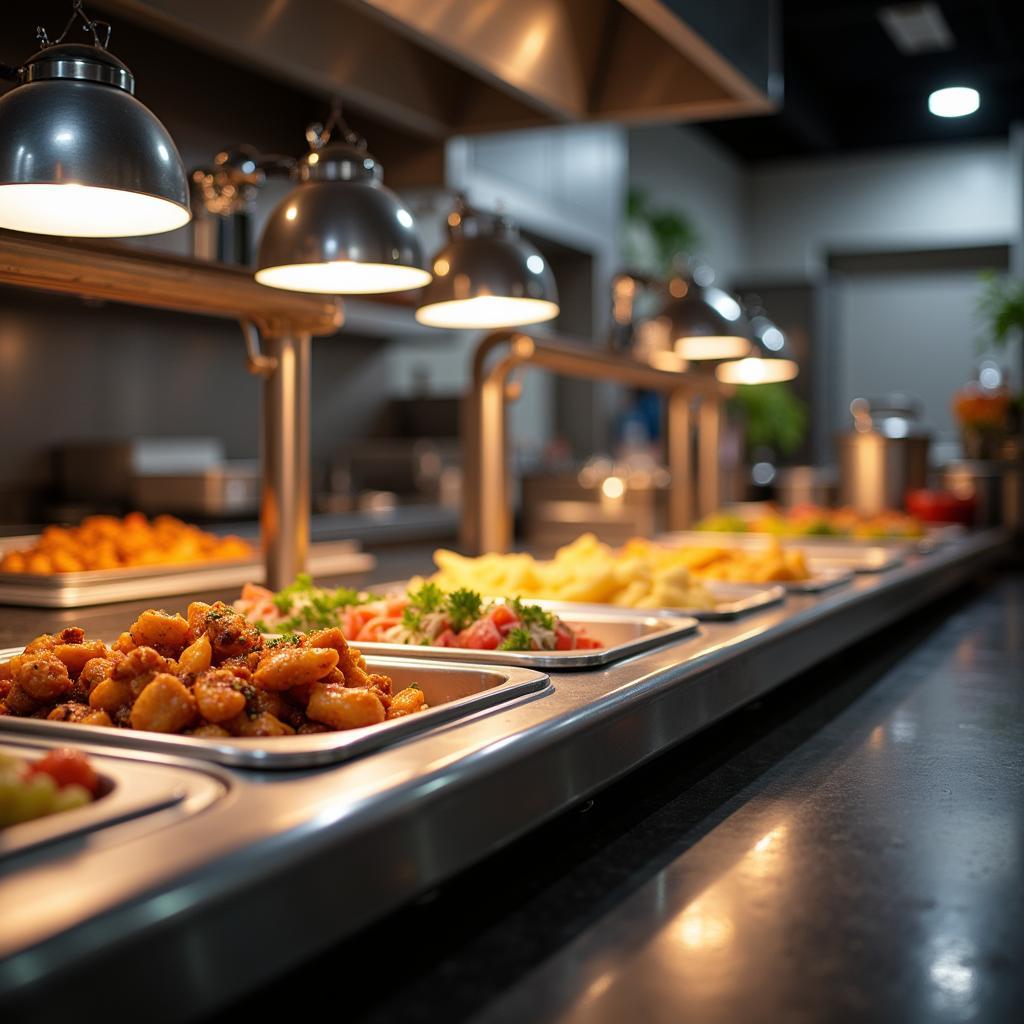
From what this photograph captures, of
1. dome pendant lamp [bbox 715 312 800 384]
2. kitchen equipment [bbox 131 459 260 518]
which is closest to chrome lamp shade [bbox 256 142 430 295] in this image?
dome pendant lamp [bbox 715 312 800 384]

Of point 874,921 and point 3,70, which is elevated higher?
point 3,70

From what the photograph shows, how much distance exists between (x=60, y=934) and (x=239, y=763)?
329 mm

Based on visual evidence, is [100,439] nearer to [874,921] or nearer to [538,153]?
[538,153]

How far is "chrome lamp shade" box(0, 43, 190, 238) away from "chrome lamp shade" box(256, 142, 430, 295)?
0.85ft

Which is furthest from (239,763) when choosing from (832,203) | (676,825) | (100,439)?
(832,203)

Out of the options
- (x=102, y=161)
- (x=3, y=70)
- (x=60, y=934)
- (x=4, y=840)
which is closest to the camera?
(x=60, y=934)

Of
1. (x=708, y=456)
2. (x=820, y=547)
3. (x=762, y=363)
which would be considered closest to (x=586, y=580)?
(x=820, y=547)

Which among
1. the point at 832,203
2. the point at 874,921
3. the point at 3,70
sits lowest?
the point at 874,921

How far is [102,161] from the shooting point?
1.23 metres

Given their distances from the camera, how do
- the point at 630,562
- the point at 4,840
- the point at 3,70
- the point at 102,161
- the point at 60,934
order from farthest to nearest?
the point at 630,562 → the point at 3,70 → the point at 102,161 → the point at 4,840 → the point at 60,934

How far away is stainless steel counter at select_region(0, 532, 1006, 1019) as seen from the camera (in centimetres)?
67

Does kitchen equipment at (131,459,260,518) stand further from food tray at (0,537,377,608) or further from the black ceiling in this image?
the black ceiling

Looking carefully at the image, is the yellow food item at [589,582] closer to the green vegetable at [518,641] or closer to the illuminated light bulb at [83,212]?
the green vegetable at [518,641]

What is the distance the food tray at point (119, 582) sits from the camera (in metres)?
2.06
